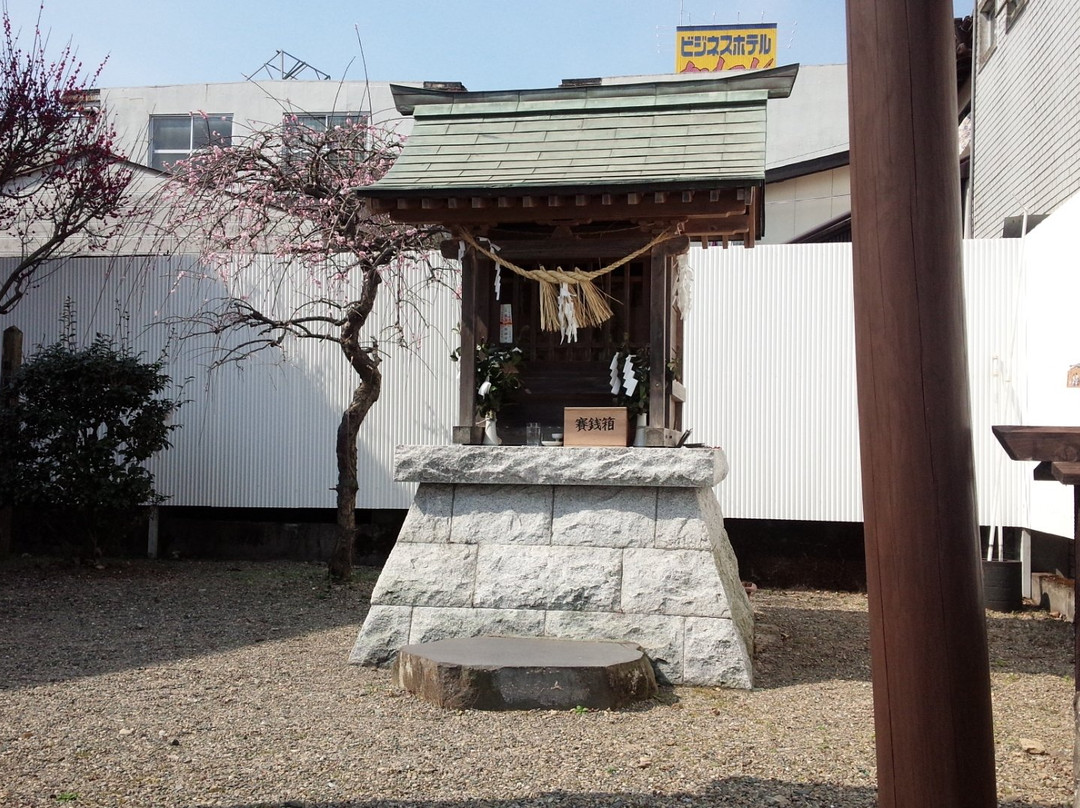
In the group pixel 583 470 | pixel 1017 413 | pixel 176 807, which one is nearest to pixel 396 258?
pixel 583 470

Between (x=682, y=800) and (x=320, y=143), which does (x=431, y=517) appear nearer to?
(x=682, y=800)

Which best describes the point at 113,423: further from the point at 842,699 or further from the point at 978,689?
the point at 978,689

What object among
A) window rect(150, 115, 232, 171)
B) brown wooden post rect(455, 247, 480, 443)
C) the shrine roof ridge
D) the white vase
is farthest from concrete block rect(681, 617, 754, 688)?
window rect(150, 115, 232, 171)

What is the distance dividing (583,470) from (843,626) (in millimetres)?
3180

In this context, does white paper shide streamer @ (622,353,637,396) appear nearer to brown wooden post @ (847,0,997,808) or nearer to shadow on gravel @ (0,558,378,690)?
shadow on gravel @ (0,558,378,690)

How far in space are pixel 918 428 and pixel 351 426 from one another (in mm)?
7939

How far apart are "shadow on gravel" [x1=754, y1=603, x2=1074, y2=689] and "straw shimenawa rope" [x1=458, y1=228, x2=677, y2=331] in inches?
103

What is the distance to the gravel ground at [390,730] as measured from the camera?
4.23 m

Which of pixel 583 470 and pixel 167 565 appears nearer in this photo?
pixel 583 470

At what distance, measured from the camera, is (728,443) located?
1055cm

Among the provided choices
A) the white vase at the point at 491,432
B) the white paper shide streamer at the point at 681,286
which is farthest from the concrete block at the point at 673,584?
the white paper shide streamer at the point at 681,286

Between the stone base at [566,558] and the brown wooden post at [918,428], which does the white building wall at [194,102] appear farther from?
the brown wooden post at [918,428]

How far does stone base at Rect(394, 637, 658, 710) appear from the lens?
5.62 metres

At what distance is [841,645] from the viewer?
7703 millimetres
